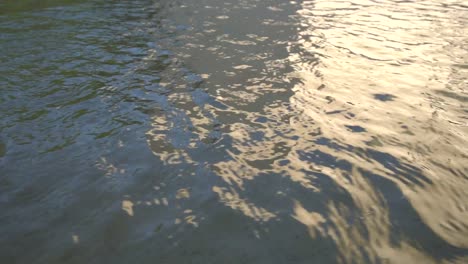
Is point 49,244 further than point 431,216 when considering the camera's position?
No

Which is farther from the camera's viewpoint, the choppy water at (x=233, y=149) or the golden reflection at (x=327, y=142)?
the golden reflection at (x=327, y=142)

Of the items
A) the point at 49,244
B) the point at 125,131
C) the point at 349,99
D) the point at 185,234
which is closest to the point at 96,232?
the point at 49,244

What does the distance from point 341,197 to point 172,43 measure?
8204mm

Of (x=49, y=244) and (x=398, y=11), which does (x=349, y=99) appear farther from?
(x=398, y=11)

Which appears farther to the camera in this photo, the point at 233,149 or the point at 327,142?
the point at 327,142

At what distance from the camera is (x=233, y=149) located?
17.7 ft

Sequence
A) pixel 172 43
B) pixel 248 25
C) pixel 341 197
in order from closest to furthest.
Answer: pixel 341 197
pixel 172 43
pixel 248 25

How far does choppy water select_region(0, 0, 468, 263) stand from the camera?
3.71 m

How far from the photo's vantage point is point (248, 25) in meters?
12.9

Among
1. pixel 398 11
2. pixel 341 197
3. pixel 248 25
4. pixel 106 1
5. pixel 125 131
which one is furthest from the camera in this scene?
pixel 106 1

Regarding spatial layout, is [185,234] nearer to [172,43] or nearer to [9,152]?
[9,152]

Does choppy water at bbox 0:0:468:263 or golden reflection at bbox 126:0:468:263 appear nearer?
choppy water at bbox 0:0:468:263

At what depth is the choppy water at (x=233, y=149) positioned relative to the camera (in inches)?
146

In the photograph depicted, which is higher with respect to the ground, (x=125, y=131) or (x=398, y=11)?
(x=398, y=11)
